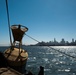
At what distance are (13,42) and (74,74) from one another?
2103 centimetres

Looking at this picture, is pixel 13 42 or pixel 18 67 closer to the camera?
pixel 18 67

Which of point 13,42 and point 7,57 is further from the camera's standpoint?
point 13,42

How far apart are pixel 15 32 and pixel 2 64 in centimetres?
545

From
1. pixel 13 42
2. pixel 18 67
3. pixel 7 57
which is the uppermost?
pixel 13 42

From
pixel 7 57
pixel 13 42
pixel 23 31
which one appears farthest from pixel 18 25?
pixel 7 57

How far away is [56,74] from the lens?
41062mm

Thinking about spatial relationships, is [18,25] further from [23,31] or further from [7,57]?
[7,57]

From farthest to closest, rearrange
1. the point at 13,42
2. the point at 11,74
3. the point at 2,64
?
the point at 13,42, the point at 2,64, the point at 11,74

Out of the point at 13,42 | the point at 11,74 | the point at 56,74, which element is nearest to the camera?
the point at 11,74

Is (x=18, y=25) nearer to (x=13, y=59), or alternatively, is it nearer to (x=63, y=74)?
(x=13, y=59)

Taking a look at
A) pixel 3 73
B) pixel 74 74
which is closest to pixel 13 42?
pixel 3 73

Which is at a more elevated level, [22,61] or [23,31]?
[23,31]

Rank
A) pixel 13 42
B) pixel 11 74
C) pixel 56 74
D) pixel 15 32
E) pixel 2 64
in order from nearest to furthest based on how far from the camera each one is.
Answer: pixel 11 74, pixel 2 64, pixel 15 32, pixel 13 42, pixel 56 74

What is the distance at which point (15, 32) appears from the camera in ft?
83.8
